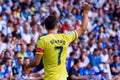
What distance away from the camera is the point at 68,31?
47.3 ft

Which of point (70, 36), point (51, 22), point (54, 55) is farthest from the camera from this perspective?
point (70, 36)

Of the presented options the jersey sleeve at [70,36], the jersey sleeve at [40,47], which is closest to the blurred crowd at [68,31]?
the jersey sleeve at [70,36]

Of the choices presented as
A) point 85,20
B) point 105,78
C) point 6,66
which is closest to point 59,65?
point 85,20

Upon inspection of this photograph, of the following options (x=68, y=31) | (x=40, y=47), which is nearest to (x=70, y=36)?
(x=40, y=47)

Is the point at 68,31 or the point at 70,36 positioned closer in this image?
the point at 70,36

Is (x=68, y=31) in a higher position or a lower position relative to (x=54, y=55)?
lower

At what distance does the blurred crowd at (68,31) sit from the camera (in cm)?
1167

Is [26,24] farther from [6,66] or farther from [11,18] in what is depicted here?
[6,66]

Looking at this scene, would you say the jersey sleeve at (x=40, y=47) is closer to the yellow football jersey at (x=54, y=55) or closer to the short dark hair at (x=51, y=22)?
the yellow football jersey at (x=54, y=55)

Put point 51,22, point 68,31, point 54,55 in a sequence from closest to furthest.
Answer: point 51,22, point 54,55, point 68,31

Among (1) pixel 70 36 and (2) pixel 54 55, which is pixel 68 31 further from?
(2) pixel 54 55

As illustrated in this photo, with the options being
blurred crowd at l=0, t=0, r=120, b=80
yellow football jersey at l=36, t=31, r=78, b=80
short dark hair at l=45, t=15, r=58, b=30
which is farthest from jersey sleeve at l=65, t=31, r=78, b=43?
blurred crowd at l=0, t=0, r=120, b=80

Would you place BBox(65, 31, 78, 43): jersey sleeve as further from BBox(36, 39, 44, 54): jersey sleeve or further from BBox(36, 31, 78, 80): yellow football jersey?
BBox(36, 39, 44, 54): jersey sleeve

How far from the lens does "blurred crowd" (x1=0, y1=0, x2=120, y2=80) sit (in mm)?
11672
